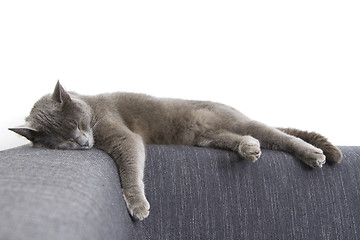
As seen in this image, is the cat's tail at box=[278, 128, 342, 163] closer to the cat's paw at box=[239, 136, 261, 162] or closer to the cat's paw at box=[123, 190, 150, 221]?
the cat's paw at box=[239, 136, 261, 162]

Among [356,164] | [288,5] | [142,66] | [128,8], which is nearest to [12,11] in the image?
[128,8]

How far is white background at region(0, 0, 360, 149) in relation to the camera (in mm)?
1691

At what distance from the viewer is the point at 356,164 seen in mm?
1412

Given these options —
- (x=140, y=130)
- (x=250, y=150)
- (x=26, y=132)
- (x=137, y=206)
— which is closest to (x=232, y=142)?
(x=250, y=150)

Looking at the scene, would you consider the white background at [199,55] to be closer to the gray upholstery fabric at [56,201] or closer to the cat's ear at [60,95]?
the cat's ear at [60,95]

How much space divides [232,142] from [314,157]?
0.34m

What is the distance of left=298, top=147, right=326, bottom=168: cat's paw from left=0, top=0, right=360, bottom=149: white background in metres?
0.61

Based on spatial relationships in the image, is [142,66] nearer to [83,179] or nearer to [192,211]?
[192,211]

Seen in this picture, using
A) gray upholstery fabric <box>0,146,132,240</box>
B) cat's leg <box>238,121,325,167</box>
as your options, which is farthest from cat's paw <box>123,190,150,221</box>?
cat's leg <box>238,121,325,167</box>

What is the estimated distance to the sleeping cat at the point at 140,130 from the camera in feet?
4.21

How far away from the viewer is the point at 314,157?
52.1 inches

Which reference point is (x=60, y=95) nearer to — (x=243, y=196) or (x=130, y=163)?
(x=130, y=163)

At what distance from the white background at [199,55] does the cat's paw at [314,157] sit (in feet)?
2.00

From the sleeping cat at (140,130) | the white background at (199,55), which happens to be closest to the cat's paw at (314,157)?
the sleeping cat at (140,130)
